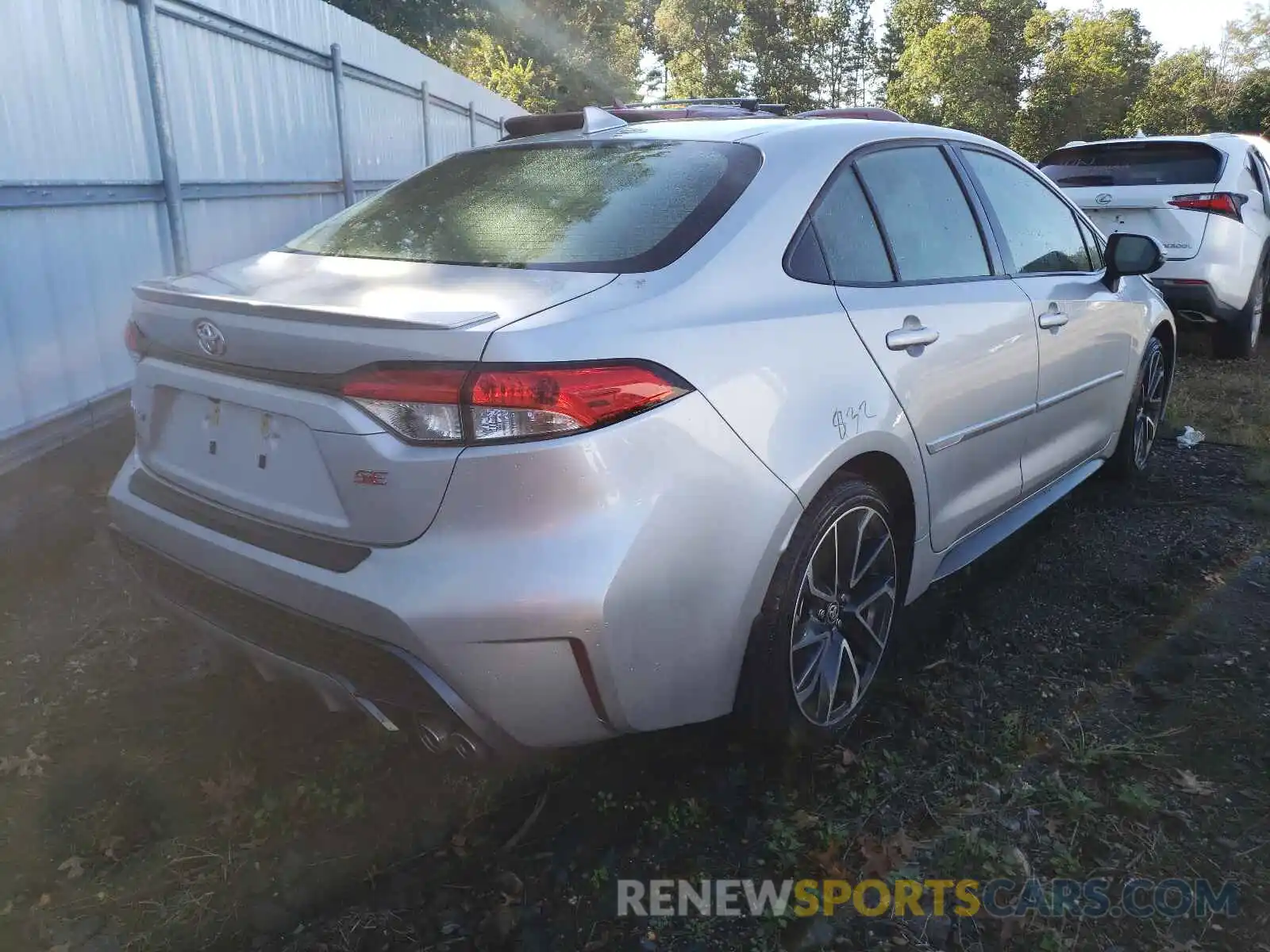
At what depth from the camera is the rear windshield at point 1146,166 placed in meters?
7.47

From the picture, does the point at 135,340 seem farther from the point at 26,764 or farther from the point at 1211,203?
the point at 1211,203

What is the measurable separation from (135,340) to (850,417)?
181 centimetres

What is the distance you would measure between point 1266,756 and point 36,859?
9.95 feet

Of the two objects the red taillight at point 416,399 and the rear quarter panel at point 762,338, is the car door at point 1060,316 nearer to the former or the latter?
the rear quarter panel at point 762,338

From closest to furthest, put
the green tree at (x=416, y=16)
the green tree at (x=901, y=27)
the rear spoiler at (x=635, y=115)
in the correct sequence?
the rear spoiler at (x=635, y=115) → the green tree at (x=416, y=16) → the green tree at (x=901, y=27)

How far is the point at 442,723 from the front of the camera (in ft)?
6.90

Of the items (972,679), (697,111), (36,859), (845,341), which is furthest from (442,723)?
(697,111)

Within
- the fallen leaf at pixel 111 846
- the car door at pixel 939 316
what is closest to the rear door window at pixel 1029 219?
the car door at pixel 939 316

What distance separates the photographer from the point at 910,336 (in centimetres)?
278

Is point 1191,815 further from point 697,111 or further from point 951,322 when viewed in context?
point 697,111

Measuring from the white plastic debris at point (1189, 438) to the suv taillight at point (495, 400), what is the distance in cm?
457

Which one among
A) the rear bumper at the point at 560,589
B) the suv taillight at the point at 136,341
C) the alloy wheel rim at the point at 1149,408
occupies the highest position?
the suv taillight at the point at 136,341

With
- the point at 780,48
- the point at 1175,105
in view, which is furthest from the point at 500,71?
the point at 1175,105

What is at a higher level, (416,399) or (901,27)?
(901,27)
